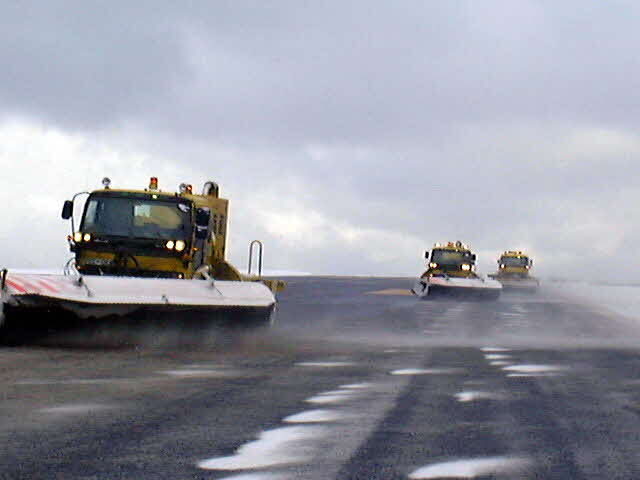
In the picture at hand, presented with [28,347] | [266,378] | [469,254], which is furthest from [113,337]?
[469,254]

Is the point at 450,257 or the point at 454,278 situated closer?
A: the point at 454,278

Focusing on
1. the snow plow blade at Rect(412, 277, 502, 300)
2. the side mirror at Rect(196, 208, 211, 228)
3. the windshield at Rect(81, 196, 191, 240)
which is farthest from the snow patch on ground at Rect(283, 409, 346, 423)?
the snow plow blade at Rect(412, 277, 502, 300)

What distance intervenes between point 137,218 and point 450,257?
26.3 m

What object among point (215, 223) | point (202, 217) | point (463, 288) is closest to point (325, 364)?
point (202, 217)

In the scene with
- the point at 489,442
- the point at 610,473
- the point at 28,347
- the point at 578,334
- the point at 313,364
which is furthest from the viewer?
the point at 578,334

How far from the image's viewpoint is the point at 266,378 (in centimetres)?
990

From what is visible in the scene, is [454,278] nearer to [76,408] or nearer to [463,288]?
[463,288]

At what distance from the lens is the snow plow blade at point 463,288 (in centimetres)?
3691

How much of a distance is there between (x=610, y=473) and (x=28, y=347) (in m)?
9.09

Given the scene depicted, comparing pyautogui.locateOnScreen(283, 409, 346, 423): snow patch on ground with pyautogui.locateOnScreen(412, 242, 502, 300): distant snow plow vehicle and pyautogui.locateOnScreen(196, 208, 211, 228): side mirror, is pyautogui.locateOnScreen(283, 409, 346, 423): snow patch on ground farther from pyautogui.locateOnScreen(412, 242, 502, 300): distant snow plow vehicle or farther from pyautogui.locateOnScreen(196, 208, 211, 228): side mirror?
pyautogui.locateOnScreen(412, 242, 502, 300): distant snow plow vehicle

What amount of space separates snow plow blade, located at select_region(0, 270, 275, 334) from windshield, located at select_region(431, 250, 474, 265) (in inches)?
1048

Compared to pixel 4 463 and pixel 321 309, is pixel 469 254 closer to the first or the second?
pixel 321 309

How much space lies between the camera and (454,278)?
37.7 meters

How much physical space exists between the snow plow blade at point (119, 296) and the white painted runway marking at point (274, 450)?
6.74m
